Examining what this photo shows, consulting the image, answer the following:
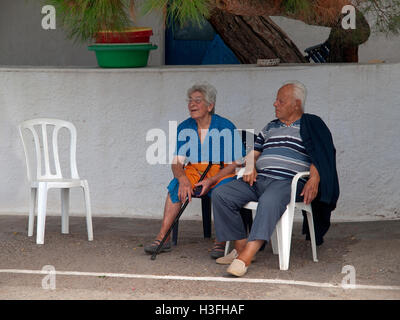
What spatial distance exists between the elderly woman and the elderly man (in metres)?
0.18

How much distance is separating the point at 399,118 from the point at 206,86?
1.83 meters

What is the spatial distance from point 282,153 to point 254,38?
2064mm

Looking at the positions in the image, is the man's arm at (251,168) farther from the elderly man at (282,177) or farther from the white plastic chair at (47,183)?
the white plastic chair at (47,183)

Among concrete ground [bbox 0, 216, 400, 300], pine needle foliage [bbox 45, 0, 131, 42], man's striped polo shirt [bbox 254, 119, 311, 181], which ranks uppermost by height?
pine needle foliage [bbox 45, 0, 131, 42]

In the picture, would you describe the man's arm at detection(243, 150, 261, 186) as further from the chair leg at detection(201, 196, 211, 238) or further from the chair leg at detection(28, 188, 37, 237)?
the chair leg at detection(28, 188, 37, 237)

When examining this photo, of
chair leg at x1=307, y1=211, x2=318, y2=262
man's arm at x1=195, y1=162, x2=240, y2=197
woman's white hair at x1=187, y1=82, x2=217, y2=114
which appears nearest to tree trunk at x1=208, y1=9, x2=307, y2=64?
woman's white hair at x1=187, y1=82, x2=217, y2=114

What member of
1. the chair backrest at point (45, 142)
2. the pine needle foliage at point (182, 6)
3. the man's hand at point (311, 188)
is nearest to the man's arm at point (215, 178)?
the man's hand at point (311, 188)

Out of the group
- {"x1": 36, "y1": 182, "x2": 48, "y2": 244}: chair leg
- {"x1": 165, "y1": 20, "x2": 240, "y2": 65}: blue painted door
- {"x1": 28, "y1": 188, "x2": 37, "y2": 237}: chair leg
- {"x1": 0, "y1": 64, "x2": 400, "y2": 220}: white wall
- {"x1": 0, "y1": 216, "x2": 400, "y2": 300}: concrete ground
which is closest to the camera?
{"x1": 0, "y1": 216, "x2": 400, "y2": 300}: concrete ground

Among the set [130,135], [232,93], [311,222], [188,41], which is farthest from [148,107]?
[188,41]

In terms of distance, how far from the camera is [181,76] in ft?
20.8

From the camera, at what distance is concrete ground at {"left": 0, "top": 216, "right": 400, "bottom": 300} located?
4.33 m

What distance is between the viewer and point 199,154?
209 inches
